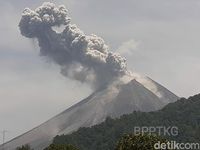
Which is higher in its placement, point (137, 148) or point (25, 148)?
point (25, 148)

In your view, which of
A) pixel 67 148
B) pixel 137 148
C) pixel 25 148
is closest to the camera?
pixel 137 148

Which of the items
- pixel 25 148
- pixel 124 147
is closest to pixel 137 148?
pixel 124 147

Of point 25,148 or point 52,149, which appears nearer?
point 52,149

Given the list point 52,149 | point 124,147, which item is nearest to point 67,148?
point 52,149

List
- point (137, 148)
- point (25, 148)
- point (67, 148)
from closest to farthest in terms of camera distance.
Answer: point (137, 148), point (67, 148), point (25, 148)

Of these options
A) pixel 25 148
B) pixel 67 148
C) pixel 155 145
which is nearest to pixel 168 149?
pixel 155 145

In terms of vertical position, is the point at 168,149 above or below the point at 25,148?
below

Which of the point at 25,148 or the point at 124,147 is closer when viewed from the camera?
the point at 124,147

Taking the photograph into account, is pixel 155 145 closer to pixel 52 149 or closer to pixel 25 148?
pixel 52 149

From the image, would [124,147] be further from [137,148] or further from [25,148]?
[25,148]
